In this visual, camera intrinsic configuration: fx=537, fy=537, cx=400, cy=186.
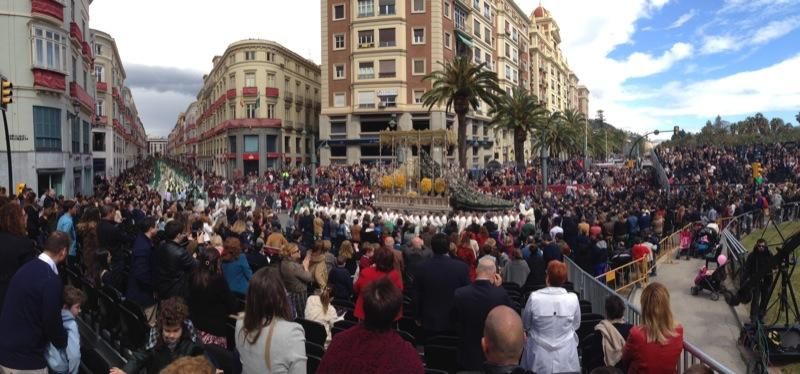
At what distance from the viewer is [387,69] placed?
182 feet

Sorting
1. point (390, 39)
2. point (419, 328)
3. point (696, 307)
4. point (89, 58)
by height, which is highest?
point (390, 39)

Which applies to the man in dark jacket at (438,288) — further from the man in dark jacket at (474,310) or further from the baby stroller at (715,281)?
the baby stroller at (715,281)

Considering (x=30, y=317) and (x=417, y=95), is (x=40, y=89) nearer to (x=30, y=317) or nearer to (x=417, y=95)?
(x=30, y=317)

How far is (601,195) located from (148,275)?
30575 millimetres

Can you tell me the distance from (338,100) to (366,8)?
32.5ft

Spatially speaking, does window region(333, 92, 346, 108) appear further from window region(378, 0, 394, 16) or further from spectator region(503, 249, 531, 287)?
spectator region(503, 249, 531, 287)

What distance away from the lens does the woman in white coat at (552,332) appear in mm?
5113

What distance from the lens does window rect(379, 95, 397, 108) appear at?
55.4 metres

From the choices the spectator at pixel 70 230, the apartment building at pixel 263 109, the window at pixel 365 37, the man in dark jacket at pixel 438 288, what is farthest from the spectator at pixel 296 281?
the apartment building at pixel 263 109

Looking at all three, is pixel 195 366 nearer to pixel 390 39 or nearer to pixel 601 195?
pixel 601 195

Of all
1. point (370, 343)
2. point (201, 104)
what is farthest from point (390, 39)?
point (201, 104)

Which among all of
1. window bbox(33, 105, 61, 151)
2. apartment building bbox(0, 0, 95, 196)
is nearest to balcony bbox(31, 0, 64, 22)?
apartment building bbox(0, 0, 95, 196)

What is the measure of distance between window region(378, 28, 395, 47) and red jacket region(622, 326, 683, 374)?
53.2 m

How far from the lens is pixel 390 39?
55.4m
